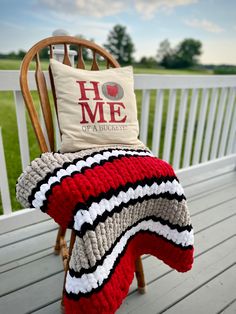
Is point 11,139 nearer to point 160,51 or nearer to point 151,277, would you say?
point 151,277

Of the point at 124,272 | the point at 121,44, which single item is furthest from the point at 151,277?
the point at 121,44

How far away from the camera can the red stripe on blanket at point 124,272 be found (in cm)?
70

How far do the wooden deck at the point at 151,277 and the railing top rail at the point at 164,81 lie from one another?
85 centimetres

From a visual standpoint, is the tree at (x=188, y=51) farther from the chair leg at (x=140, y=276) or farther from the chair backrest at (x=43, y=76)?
the chair leg at (x=140, y=276)

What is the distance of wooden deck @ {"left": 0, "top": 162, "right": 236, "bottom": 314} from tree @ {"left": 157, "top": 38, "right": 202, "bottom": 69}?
21.7 ft

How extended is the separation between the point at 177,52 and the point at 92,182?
309 inches

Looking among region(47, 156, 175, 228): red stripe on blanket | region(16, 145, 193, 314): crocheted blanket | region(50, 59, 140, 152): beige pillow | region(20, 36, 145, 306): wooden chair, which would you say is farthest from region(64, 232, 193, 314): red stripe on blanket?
region(50, 59, 140, 152): beige pillow

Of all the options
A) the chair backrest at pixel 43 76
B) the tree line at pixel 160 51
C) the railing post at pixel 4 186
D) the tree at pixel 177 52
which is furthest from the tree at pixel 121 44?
the railing post at pixel 4 186

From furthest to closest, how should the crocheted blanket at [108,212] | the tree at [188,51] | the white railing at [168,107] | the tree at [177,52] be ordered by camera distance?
1. the tree at [177,52]
2. the tree at [188,51]
3. the white railing at [168,107]
4. the crocheted blanket at [108,212]

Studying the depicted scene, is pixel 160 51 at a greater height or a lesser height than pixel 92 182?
greater

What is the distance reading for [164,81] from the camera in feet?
5.57

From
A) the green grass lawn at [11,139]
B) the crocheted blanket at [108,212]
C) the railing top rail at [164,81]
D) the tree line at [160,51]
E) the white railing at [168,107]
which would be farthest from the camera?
the tree line at [160,51]

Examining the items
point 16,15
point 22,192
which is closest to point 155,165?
point 22,192

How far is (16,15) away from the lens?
Answer: 18.6 feet
